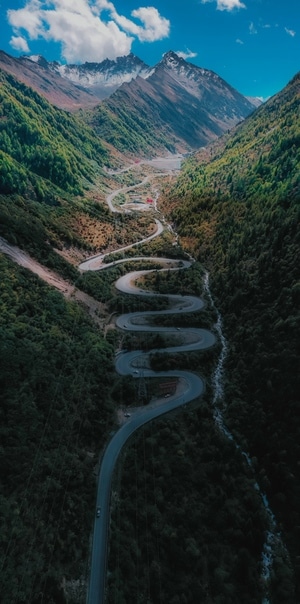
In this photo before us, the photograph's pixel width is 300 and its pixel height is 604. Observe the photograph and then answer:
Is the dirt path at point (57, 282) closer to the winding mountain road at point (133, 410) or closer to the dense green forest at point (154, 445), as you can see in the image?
the dense green forest at point (154, 445)

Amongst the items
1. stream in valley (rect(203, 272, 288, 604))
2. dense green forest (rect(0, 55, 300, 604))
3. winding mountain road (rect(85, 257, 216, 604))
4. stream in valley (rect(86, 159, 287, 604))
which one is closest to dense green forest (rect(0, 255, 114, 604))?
dense green forest (rect(0, 55, 300, 604))

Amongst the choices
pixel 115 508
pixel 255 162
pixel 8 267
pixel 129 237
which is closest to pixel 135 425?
pixel 115 508

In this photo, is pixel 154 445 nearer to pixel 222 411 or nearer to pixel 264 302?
pixel 222 411

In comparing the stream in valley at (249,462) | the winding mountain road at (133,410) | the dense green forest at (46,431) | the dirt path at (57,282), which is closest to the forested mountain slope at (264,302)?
the stream in valley at (249,462)

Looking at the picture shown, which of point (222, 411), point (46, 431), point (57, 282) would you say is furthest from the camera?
point (57, 282)

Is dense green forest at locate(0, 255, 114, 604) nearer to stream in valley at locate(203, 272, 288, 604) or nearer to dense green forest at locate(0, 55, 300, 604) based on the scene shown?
dense green forest at locate(0, 55, 300, 604)

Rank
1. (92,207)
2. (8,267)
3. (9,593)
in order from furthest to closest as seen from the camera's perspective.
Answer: (92,207), (8,267), (9,593)

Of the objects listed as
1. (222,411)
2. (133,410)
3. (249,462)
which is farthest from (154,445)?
(222,411)

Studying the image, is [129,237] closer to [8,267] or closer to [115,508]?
[8,267]
